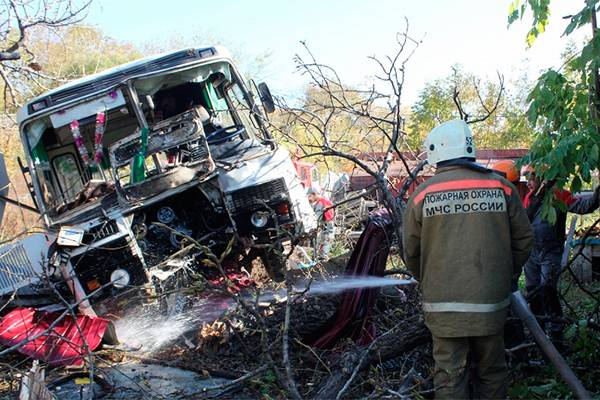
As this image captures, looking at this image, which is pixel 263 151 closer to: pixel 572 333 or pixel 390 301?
pixel 390 301

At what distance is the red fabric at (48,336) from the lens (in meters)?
4.95

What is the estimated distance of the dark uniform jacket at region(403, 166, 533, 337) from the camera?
288 centimetres

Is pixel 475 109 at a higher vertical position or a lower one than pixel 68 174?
lower

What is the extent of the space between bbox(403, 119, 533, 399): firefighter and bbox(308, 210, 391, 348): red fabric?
1390 mm

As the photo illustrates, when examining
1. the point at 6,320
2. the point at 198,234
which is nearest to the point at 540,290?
the point at 198,234

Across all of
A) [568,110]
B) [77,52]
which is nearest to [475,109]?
[77,52]

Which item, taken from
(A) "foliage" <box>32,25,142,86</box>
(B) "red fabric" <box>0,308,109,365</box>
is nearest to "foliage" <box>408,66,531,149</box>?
(A) "foliage" <box>32,25,142,86</box>

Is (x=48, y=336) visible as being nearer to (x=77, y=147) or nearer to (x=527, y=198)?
(x=77, y=147)

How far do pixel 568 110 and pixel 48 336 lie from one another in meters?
4.29

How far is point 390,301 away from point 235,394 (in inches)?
60.1

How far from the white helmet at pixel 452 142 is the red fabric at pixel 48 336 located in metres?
3.42

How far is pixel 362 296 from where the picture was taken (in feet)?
15.0

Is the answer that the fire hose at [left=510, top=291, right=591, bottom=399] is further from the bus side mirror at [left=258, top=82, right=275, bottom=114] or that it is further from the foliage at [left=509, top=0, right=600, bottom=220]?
the bus side mirror at [left=258, top=82, right=275, bottom=114]

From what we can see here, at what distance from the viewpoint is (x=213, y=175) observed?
5.93 meters
